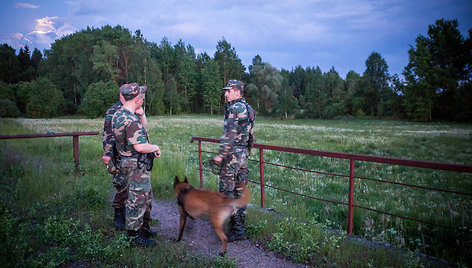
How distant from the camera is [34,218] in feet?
16.2

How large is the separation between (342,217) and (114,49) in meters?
53.3

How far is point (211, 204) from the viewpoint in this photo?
11.8 feet

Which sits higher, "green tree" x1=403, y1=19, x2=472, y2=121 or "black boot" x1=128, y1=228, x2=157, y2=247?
"green tree" x1=403, y1=19, x2=472, y2=121

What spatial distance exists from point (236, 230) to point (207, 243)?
0.52 meters

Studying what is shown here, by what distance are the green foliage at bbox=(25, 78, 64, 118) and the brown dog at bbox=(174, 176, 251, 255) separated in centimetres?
5622

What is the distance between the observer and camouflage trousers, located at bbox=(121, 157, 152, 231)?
3711 millimetres

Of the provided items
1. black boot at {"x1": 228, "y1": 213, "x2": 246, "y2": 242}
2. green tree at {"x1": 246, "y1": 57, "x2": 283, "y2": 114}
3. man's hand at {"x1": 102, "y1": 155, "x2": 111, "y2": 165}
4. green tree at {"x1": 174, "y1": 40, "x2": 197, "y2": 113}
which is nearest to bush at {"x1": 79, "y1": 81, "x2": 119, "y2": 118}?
green tree at {"x1": 174, "y1": 40, "x2": 197, "y2": 113}

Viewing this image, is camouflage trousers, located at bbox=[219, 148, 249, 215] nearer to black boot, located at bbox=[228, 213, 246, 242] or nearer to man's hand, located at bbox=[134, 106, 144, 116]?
black boot, located at bbox=[228, 213, 246, 242]

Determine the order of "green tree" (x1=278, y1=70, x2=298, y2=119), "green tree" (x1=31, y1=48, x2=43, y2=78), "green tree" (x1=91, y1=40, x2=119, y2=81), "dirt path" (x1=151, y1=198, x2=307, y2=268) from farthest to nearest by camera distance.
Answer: "green tree" (x1=31, y1=48, x2=43, y2=78)
"green tree" (x1=278, y1=70, x2=298, y2=119)
"green tree" (x1=91, y1=40, x2=119, y2=81)
"dirt path" (x1=151, y1=198, x2=307, y2=268)

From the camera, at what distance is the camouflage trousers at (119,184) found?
4.44 m

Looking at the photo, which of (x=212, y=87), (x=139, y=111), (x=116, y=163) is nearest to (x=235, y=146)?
(x=139, y=111)

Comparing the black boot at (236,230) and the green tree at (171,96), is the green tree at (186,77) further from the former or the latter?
the black boot at (236,230)

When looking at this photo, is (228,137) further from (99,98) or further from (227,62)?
(227,62)

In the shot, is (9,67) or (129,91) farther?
(9,67)
